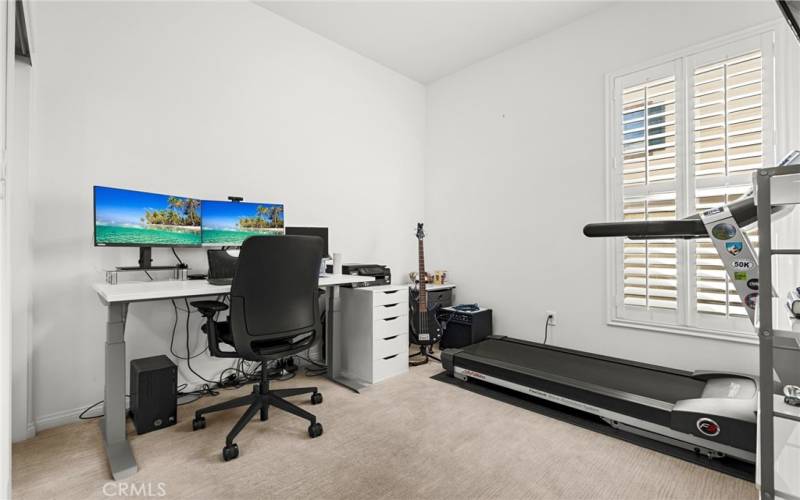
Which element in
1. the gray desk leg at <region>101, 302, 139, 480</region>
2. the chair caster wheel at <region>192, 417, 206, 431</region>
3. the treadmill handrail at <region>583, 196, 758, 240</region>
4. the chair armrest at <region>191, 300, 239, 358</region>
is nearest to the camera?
the treadmill handrail at <region>583, 196, 758, 240</region>

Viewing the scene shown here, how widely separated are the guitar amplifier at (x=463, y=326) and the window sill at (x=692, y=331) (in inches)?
40.8

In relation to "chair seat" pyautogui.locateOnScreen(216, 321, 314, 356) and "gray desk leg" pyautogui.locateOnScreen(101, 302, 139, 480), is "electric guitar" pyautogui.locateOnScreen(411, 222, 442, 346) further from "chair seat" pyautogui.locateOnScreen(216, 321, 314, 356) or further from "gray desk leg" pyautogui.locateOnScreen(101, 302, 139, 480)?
"gray desk leg" pyautogui.locateOnScreen(101, 302, 139, 480)

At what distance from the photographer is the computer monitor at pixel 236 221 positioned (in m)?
2.39

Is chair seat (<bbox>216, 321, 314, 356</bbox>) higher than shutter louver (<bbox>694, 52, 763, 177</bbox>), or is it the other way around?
shutter louver (<bbox>694, 52, 763, 177</bbox>)

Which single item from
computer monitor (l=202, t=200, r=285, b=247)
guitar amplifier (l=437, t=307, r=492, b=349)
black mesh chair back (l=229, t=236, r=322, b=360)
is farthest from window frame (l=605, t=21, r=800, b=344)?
computer monitor (l=202, t=200, r=285, b=247)

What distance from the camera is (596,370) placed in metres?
2.46

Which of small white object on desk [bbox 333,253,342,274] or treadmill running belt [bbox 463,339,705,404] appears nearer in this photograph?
treadmill running belt [bbox 463,339,705,404]

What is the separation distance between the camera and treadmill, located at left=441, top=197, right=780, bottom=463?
1610mm

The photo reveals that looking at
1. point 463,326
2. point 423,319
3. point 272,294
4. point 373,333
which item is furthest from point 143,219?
point 463,326

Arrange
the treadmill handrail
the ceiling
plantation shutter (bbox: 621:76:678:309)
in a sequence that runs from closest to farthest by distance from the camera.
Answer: the treadmill handrail < plantation shutter (bbox: 621:76:678:309) < the ceiling

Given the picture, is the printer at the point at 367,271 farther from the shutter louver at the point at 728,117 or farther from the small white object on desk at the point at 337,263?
the shutter louver at the point at 728,117

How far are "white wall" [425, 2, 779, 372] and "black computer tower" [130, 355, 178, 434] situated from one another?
107 inches

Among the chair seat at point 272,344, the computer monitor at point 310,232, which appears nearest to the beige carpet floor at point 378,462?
the chair seat at point 272,344

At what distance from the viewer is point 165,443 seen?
191cm
